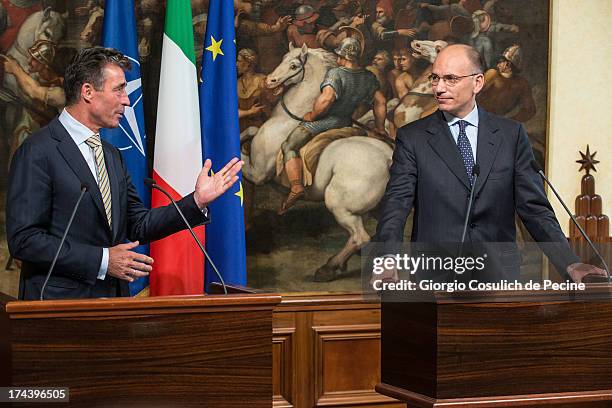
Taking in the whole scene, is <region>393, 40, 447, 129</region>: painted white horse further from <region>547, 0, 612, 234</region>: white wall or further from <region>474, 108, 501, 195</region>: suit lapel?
<region>474, 108, 501, 195</region>: suit lapel

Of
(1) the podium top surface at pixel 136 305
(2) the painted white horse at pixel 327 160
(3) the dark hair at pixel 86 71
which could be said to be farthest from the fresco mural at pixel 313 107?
(1) the podium top surface at pixel 136 305

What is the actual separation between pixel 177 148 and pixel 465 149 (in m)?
1.70

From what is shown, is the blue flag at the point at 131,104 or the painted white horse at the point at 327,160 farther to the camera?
the painted white horse at the point at 327,160

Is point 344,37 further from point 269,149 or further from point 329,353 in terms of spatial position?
point 329,353

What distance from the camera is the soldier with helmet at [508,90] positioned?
598cm

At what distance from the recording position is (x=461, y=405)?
127 inches

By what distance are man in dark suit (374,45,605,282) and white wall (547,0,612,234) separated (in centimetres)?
194

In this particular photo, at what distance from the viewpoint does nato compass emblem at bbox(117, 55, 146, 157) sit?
16.4ft

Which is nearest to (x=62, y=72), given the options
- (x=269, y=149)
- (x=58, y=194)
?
(x=269, y=149)

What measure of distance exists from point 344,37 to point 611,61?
A: 78.1 inches

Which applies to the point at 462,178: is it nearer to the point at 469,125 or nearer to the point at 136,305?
the point at 469,125

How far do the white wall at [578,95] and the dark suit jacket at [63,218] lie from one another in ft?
10.5

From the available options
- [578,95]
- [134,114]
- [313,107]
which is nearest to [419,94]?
[313,107]

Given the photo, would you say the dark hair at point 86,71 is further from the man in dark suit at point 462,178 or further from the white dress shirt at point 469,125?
the white dress shirt at point 469,125
